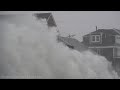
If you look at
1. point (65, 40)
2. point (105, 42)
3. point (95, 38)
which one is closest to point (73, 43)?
point (65, 40)

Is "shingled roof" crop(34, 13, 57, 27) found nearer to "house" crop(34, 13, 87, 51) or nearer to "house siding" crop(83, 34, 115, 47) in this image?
"house" crop(34, 13, 87, 51)

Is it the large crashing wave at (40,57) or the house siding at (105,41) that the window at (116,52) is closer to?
the house siding at (105,41)

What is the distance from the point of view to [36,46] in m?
6.88

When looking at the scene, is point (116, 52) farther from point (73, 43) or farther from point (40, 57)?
point (40, 57)

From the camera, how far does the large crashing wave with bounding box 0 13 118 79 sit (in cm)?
680

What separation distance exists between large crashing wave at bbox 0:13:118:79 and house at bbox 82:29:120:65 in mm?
129

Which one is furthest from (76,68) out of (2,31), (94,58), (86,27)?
(2,31)

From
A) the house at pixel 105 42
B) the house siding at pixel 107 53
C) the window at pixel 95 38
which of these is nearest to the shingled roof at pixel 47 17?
the house at pixel 105 42

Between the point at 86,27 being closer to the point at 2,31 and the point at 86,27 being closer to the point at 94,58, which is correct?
the point at 94,58

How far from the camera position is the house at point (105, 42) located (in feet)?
22.4

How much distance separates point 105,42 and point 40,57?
1.25m

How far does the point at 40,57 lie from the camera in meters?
6.87
